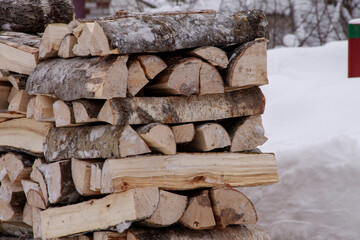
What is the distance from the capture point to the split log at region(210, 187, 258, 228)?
2.72 meters

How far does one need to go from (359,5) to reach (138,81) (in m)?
7.24

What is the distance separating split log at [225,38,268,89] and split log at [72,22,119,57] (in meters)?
0.62

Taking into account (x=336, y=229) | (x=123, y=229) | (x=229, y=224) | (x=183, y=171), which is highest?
(x=183, y=171)

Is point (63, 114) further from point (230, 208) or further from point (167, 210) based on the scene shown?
point (230, 208)

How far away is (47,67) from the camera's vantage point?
3.00m

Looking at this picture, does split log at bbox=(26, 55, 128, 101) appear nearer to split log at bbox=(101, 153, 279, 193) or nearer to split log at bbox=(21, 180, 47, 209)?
split log at bbox=(101, 153, 279, 193)

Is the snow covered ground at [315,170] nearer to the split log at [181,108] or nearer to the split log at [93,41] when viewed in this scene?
the split log at [181,108]

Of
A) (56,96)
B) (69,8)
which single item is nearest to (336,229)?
(56,96)

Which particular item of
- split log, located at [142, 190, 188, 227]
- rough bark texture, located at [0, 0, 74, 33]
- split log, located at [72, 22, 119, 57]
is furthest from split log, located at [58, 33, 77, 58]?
rough bark texture, located at [0, 0, 74, 33]

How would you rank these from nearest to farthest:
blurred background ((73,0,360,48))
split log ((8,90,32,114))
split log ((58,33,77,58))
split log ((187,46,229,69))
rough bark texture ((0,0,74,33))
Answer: split log ((187,46,229,69)) < split log ((58,33,77,58)) < split log ((8,90,32,114)) < rough bark texture ((0,0,74,33)) < blurred background ((73,0,360,48))

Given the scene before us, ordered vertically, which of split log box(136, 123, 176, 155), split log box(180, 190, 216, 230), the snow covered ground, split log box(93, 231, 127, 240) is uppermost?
split log box(136, 123, 176, 155)

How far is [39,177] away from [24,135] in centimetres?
38

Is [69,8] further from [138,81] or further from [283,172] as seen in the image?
[283,172]

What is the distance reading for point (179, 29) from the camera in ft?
8.75
